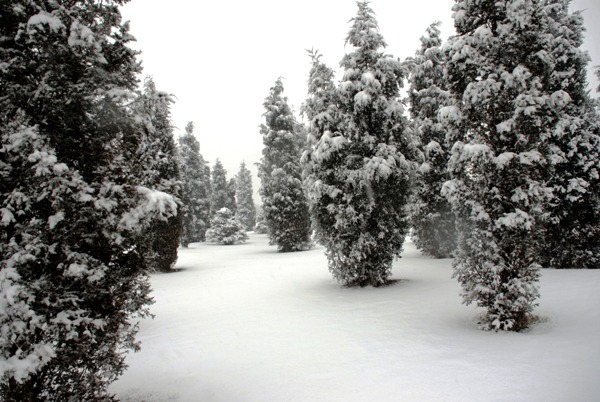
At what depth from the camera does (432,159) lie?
18672 mm

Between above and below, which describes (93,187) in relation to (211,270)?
above

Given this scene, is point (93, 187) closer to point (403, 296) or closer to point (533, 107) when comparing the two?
point (533, 107)

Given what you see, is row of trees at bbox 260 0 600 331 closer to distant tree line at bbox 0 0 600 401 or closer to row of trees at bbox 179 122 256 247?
distant tree line at bbox 0 0 600 401

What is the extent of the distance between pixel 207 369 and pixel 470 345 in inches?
196

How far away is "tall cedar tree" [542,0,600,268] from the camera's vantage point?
13961 mm

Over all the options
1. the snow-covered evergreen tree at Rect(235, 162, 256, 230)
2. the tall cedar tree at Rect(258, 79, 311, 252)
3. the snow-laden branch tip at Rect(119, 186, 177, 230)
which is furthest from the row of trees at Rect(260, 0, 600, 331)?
the snow-covered evergreen tree at Rect(235, 162, 256, 230)

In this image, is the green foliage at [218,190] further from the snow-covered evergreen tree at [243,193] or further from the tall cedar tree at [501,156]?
the tall cedar tree at [501,156]

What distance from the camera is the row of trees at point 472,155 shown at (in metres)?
7.68

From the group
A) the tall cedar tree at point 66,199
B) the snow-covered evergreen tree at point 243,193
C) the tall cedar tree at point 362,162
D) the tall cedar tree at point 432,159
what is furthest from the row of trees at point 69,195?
the snow-covered evergreen tree at point 243,193

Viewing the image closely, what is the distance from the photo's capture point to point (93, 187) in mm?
4250

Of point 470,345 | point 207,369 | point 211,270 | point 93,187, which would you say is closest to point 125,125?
point 93,187

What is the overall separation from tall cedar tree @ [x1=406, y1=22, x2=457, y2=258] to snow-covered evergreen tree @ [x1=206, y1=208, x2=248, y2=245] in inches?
889

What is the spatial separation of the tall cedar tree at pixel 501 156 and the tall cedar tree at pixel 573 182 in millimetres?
7396

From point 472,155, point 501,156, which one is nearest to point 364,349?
point 472,155
